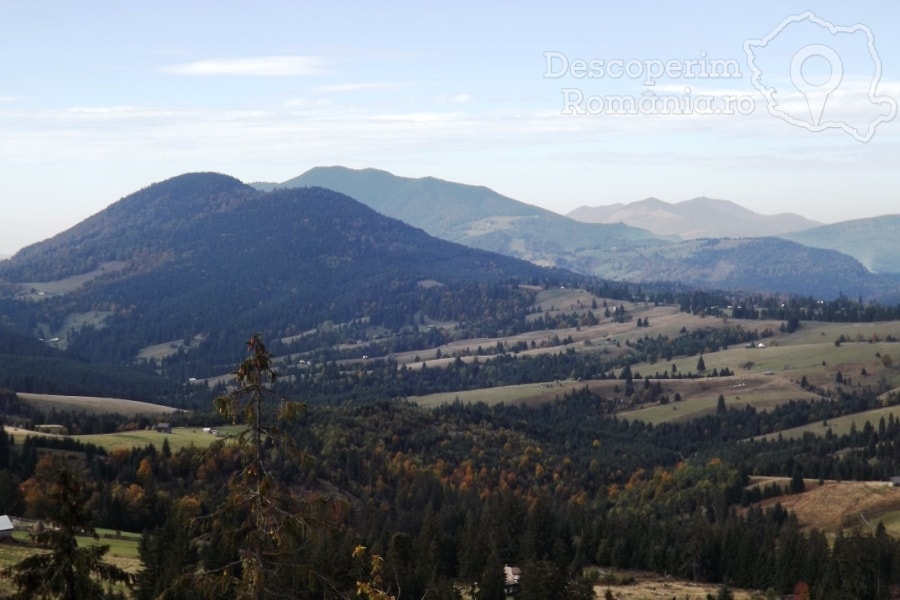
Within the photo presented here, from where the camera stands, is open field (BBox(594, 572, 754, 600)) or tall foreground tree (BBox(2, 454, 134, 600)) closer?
tall foreground tree (BBox(2, 454, 134, 600))

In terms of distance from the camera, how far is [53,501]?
29.0 metres

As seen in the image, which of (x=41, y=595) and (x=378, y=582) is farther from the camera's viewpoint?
(x=41, y=595)

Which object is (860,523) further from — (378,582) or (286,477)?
(378,582)

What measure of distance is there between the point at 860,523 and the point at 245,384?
17197 centimetres

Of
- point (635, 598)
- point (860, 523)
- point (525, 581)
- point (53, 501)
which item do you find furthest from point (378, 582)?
point (860, 523)

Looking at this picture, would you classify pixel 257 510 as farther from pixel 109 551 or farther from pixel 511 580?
pixel 511 580

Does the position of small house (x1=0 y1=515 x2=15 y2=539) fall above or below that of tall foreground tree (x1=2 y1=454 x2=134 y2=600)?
below

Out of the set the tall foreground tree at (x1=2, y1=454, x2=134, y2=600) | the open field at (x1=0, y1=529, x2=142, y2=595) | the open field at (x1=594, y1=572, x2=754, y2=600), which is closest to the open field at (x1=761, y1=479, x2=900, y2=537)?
the open field at (x1=594, y1=572, x2=754, y2=600)

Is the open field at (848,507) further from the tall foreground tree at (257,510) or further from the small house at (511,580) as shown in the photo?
the tall foreground tree at (257,510)

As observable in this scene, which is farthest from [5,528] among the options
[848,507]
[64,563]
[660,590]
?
[848,507]

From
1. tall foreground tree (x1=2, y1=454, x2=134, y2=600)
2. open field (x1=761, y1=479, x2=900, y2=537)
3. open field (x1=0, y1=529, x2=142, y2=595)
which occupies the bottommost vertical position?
open field (x1=761, y1=479, x2=900, y2=537)

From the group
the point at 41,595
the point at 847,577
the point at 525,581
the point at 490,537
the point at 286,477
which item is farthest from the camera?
the point at 286,477

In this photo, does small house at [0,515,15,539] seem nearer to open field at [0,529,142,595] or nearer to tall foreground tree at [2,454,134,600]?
open field at [0,529,142,595]

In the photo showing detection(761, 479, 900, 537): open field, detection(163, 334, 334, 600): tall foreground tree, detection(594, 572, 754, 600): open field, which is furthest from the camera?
detection(761, 479, 900, 537): open field
